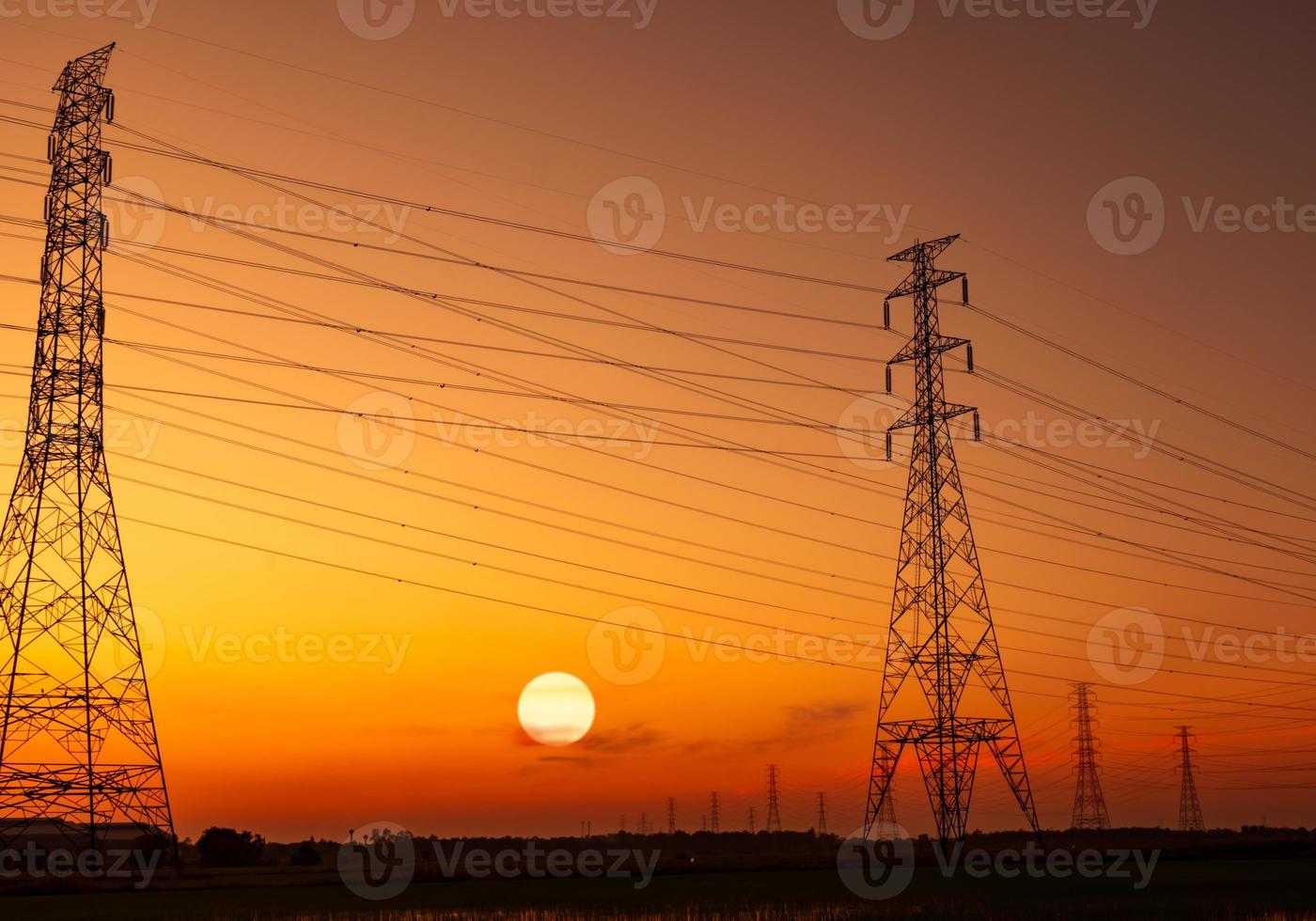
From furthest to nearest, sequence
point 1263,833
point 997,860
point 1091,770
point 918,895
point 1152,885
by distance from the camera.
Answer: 1. point 1263,833
2. point 1091,770
3. point 997,860
4. point 1152,885
5. point 918,895

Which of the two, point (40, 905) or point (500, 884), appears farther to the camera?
point (500, 884)

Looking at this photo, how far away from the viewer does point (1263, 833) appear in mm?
168875

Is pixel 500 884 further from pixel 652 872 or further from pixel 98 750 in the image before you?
pixel 98 750

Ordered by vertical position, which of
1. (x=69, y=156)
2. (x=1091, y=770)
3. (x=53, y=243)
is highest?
(x=69, y=156)

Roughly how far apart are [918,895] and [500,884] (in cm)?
2460

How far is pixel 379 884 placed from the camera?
6619 centimetres

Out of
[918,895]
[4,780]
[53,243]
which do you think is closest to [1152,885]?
[918,895]

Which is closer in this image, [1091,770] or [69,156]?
[69,156]

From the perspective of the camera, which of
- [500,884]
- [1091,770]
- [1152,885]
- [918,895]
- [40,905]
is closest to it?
[40,905]

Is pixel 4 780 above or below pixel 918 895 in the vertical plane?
above

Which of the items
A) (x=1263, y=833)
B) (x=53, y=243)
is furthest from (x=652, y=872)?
(x=1263, y=833)

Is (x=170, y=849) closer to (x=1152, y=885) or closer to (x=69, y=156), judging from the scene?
(x=69, y=156)

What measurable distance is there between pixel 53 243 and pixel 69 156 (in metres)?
3.89

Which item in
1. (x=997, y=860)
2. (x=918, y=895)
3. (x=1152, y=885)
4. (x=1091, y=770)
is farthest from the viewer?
(x=1091, y=770)
